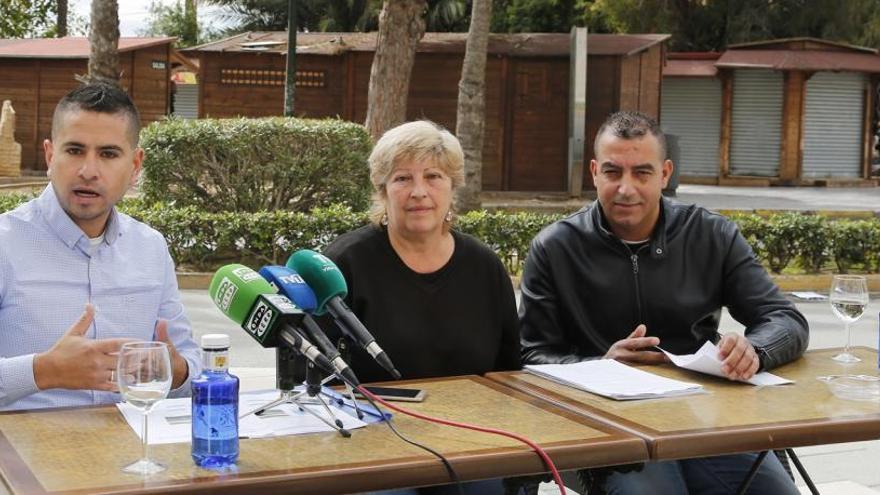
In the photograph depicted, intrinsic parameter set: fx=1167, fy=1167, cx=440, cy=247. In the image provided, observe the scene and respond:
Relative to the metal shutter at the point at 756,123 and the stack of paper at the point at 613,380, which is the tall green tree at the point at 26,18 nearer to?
the metal shutter at the point at 756,123

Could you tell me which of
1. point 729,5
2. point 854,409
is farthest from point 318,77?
point 854,409

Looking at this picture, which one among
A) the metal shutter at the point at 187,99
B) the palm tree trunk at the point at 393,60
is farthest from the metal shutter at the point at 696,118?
the palm tree trunk at the point at 393,60

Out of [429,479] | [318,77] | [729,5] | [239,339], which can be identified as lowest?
[239,339]

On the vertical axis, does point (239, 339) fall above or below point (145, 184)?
below

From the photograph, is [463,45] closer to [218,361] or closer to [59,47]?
[59,47]

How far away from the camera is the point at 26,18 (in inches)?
1507

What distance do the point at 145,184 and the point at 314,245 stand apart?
106 inches

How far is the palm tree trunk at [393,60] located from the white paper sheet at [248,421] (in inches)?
585

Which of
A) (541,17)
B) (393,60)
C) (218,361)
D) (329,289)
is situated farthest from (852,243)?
(541,17)

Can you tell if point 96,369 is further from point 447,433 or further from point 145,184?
point 145,184

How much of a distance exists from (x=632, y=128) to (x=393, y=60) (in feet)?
45.1

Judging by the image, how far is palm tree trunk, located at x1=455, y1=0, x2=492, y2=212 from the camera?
62.1 feet

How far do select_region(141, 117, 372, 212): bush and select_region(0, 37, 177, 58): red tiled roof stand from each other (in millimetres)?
12644

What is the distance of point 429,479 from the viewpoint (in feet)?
8.73
